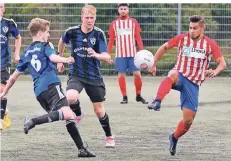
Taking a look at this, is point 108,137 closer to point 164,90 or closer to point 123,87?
point 164,90

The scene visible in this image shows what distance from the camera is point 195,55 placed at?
9.00 m

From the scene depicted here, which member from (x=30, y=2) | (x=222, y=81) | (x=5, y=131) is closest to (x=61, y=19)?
(x=30, y=2)

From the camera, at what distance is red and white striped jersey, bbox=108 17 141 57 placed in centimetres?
1530

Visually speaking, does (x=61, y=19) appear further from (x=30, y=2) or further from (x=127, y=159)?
(x=127, y=159)

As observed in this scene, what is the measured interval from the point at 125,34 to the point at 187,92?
686cm

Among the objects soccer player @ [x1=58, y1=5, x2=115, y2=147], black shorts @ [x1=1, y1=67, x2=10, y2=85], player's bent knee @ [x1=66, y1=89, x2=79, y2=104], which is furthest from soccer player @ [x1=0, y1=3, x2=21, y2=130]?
player's bent knee @ [x1=66, y1=89, x2=79, y2=104]

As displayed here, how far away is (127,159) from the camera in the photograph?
8344 millimetres

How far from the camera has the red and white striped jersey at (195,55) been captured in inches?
353

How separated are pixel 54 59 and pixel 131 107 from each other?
233 inches

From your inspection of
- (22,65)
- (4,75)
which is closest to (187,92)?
(22,65)

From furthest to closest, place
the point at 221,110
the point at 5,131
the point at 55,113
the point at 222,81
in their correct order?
the point at 222,81 → the point at 221,110 → the point at 5,131 → the point at 55,113

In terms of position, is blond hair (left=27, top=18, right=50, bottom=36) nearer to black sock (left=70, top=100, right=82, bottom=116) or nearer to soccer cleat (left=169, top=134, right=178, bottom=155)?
black sock (left=70, top=100, right=82, bottom=116)

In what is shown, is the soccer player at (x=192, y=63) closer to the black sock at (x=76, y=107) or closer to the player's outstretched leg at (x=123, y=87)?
the black sock at (x=76, y=107)

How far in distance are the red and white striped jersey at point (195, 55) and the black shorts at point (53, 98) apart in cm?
153
